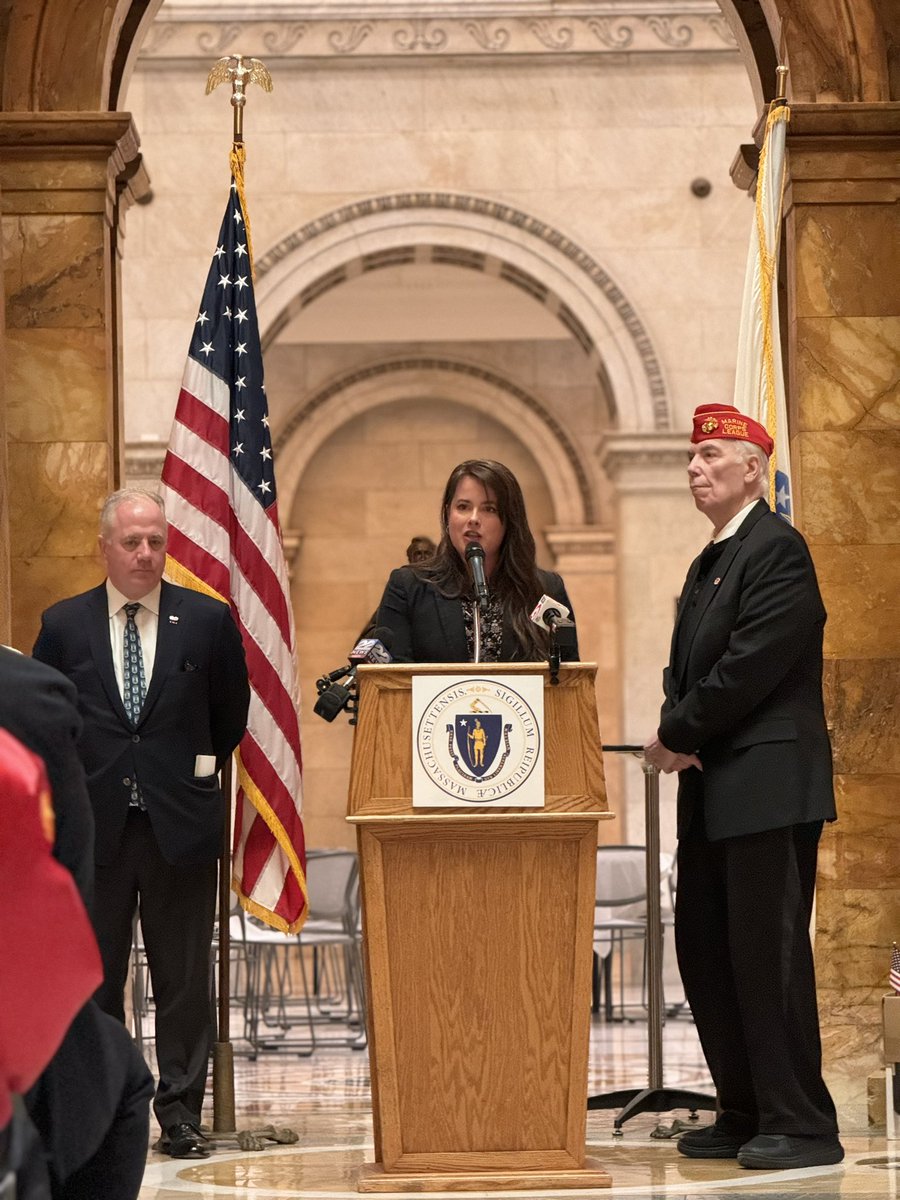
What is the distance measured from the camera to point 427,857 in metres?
4.24

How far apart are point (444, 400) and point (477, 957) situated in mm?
13867

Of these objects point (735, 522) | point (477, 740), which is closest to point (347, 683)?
point (477, 740)

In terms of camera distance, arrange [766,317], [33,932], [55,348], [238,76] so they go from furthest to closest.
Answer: [55,348]
[238,76]
[766,317]
[33,932]

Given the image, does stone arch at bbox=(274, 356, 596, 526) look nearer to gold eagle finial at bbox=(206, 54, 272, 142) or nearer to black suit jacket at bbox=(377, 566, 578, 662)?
gold eagle finial at bbox=(206, 54, 272, 142)

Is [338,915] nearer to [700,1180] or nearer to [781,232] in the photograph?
[781,232]

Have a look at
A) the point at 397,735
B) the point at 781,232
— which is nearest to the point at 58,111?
the point at 781,232

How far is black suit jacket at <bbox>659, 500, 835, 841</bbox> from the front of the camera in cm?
444

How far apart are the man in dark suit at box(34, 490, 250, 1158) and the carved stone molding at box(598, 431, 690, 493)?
340 inches

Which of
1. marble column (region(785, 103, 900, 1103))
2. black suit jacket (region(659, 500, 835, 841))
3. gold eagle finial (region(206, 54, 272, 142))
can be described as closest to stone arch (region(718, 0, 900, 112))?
marble column (region(785, 103, 900, 1103))

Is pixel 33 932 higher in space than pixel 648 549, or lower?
lower

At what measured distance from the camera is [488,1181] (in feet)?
13.7

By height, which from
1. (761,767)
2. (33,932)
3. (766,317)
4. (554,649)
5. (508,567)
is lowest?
(33,932)

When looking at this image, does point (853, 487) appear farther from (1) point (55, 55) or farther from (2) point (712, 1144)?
(1) point (55, 55)

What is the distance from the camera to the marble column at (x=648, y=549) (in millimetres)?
13430
